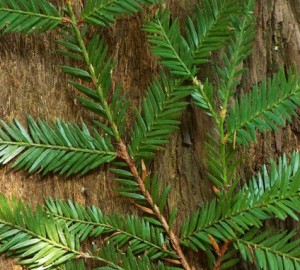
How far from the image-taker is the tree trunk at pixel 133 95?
3.48 ft

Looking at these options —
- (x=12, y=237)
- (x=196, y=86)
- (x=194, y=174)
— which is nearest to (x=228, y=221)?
(x=194, y=174)

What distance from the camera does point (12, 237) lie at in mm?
1018

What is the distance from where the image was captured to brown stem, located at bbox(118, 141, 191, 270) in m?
1.05

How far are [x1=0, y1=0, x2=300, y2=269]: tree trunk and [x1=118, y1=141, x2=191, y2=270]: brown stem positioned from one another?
39 millimetres

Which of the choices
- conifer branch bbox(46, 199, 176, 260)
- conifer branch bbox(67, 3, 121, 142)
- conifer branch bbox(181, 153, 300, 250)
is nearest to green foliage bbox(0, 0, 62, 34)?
conifer branch bbox(67, 3, 121, 142)

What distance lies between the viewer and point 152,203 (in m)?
1.05

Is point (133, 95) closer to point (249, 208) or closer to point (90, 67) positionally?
point (90, 67)

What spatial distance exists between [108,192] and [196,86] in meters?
0.23

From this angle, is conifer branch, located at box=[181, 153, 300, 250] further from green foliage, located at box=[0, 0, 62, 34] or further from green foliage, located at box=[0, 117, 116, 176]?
green foliage, located at box=[0, 0, 62, 34]

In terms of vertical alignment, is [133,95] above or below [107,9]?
below

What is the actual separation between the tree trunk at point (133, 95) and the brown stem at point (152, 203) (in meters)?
0.04

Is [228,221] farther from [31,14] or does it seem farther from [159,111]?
[31,14]

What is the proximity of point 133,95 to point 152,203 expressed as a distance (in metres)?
0.19

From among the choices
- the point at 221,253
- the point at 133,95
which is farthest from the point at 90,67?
the point at 221,253
